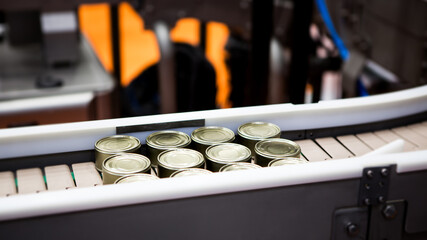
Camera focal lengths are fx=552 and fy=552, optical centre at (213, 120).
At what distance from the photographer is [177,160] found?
1362 millimetres

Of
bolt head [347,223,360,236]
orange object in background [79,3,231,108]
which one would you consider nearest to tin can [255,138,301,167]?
bolt head [347,223,360,236]

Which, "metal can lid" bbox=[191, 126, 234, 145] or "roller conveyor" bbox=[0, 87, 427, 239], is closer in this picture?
"roller conveyor" bbox=[0, 87, 427, 239]

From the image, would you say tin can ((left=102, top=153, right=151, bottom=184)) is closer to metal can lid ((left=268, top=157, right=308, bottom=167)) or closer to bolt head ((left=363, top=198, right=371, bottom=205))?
metal can lid ((left=268, top=157, right=308, bottom=167))

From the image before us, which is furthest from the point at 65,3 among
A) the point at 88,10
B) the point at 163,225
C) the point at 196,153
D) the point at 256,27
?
the point at 88,10

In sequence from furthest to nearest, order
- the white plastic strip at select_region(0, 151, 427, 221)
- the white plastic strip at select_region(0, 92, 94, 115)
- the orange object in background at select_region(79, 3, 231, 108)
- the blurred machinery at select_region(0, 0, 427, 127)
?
the orange object in background at select_region(79, 3, 231, 108), the blurred machinery at select_region(0, 0, 427, 127), the white plastic strip at select_region(0, 92, 94, 115), the white plastic strip at select_region(0, 151, 427, 221)

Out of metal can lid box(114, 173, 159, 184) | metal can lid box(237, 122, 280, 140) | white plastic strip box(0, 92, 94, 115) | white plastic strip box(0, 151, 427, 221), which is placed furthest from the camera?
white plastic strip box(0, 92, 94, 115)

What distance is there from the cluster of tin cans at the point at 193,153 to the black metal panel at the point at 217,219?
0.33ft

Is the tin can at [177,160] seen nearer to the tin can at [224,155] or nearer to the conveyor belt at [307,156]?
the tin can at [224,155]

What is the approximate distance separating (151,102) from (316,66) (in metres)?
1.01

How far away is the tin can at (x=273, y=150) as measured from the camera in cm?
138

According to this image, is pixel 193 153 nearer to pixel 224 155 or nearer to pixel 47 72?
pixel 224 155

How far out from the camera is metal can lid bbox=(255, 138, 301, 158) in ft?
4.59

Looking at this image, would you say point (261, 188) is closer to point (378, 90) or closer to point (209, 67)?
point (209, 67)

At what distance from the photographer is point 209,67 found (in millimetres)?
2891
